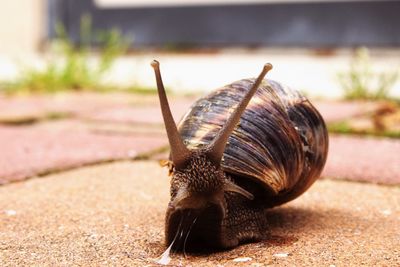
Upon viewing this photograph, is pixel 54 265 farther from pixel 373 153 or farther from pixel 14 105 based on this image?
pixel 14 105

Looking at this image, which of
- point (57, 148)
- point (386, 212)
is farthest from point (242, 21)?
point (386, 212)

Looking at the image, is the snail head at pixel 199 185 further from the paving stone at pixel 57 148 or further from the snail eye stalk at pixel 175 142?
the paving stone at pixel 57 148

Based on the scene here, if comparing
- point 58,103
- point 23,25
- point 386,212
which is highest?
point 23,25

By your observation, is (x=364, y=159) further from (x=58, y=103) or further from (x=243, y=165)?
(x=58, y=103)

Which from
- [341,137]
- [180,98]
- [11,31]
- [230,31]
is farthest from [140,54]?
[341,137]

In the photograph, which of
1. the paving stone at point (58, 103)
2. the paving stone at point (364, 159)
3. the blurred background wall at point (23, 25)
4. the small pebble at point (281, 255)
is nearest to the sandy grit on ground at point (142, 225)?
the small pebble at point (281, 255)

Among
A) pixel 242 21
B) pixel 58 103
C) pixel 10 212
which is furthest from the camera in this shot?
pixel 242 21

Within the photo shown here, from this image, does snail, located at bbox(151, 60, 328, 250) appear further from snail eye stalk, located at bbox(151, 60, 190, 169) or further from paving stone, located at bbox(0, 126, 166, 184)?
paving stone, located at bbox(0, 126, 166, 184)

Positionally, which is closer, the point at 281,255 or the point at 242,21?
the point at 281,255
